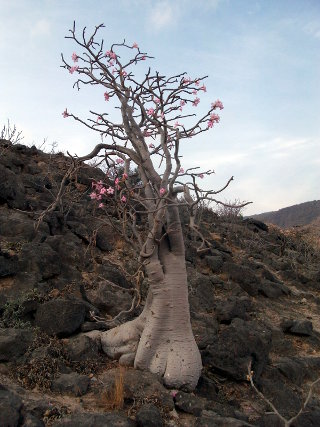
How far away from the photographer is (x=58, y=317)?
5.33m

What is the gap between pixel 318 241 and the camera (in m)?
25.5

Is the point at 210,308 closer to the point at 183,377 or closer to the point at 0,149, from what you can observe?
the point at 183,377

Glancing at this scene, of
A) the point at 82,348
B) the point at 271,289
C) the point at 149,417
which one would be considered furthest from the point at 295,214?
the point at 149,417

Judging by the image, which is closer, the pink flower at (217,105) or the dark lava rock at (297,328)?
the pink flower at (217,105)

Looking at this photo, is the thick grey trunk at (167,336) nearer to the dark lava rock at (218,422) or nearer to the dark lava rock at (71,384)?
the dark lava rock at (71,384)

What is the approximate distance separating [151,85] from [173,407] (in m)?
4.10

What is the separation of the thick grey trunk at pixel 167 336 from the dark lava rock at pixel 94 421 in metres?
1.31

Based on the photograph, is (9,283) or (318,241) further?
(318,241)

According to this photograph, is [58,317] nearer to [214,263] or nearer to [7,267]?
[7,267]

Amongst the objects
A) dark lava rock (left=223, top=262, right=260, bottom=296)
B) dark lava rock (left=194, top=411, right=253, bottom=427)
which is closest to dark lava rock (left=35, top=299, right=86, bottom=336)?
dark lava rock (left=194, top=411, right=253, bottom=427)

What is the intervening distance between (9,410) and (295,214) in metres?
76.8

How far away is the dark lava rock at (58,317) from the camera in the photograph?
17.3ft

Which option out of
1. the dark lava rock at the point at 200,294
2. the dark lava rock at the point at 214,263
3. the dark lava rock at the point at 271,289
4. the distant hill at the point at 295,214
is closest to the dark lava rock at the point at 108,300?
the dark lava rock at the point at 200,294

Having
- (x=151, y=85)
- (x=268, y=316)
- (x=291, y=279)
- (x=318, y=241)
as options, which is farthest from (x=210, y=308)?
(x=318, y=241)
